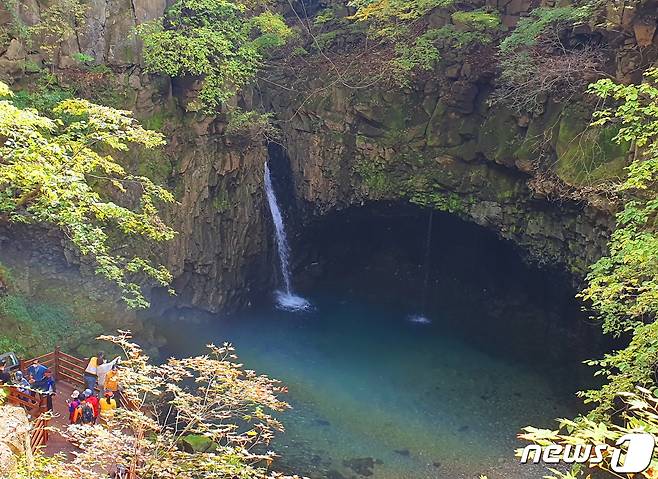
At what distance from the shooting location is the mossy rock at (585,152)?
12.4 m

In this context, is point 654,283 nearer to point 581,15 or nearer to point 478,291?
point 581,15

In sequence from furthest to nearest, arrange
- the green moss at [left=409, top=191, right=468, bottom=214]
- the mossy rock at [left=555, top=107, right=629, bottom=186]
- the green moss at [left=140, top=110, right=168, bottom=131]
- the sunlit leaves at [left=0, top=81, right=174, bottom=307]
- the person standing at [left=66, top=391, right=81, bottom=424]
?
the green moss at [left=409, top=191, right=468, bottom=214] → the green moss at [left=140, top=110, right=168, bottom=131] → the mossy rock at [left=555, top=107, right=629, bottom=186] → the person standing at [left=66, top=391, right=81, bottom=424] → the sunlit leaves at [left=0, top=81, right=174, bottom=307]

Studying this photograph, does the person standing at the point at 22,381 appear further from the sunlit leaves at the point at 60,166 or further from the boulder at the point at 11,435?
the boulder at the point at 11,435

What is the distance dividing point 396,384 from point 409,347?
2347mm

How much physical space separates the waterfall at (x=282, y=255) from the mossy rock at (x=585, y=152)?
9.81 m

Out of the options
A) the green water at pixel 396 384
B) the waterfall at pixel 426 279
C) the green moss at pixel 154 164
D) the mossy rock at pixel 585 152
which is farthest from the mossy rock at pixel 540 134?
the green moss at pixel 154 164

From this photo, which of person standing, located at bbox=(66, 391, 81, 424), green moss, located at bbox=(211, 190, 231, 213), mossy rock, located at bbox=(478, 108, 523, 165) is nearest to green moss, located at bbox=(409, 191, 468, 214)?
mossy rock, located at bbox=(478, 108, 523, 165)

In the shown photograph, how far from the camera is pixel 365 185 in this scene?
17781mm

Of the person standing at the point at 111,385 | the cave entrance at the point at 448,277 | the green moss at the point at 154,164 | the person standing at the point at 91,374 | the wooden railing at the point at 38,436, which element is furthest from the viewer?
the cave entrance at the point at 448,277

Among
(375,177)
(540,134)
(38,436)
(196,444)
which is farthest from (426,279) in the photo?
Answer: (38,436)

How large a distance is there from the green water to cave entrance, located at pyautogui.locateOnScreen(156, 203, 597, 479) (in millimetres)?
41

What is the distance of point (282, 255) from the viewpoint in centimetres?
1914

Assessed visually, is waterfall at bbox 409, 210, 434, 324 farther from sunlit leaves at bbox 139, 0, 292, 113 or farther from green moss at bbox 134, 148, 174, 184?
green moss at bbox 134, 148, 174, 184

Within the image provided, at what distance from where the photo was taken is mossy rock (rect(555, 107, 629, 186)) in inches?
488
